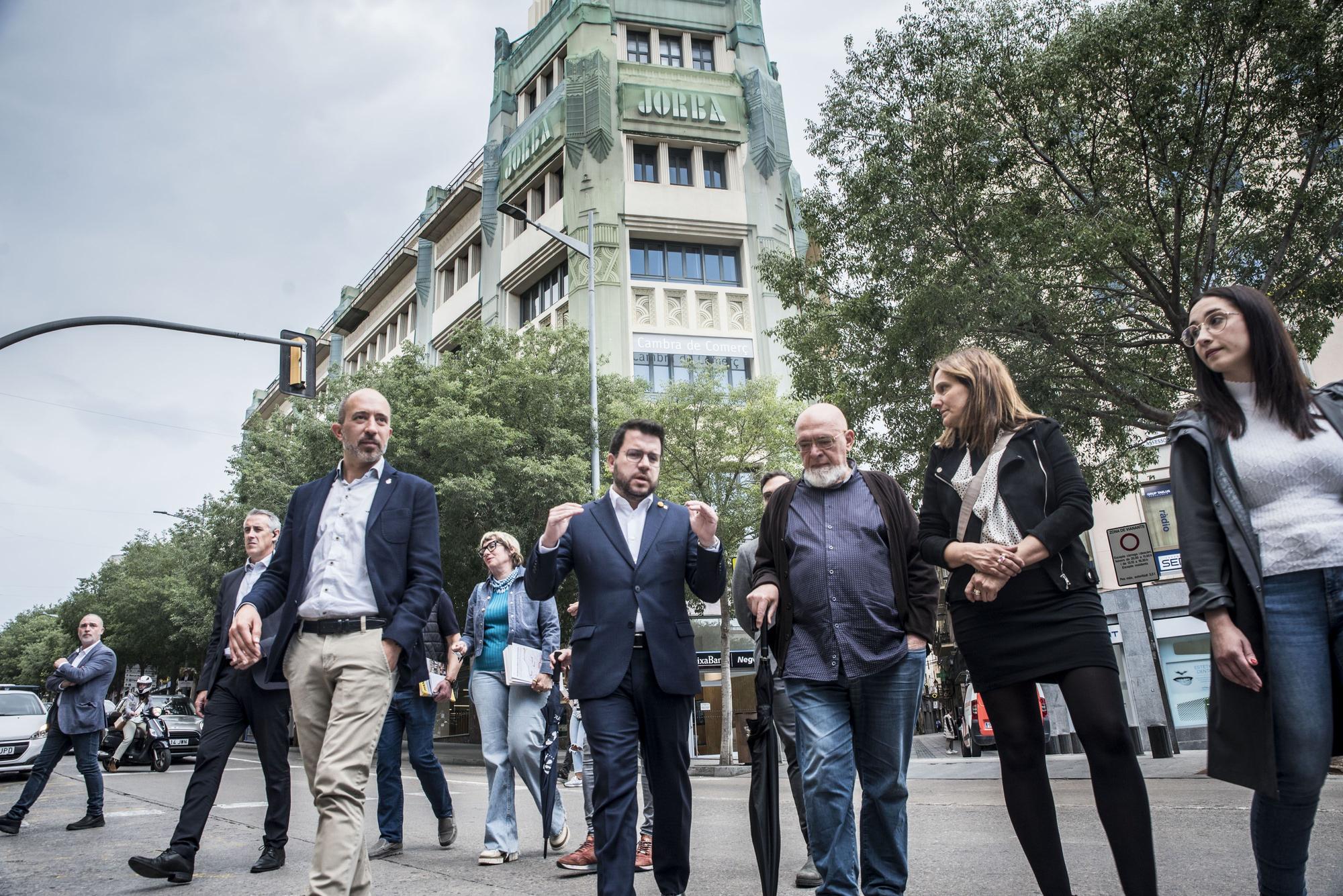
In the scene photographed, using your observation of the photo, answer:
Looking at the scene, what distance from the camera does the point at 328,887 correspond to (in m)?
3.34

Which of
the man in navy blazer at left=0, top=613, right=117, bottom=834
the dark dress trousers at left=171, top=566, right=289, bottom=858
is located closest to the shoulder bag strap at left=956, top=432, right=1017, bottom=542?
the dark dress trousers at left=171, top=566, right=289, bottom=858

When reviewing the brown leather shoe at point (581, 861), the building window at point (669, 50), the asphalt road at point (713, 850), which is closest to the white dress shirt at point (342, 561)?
the asphalt road at point (713, 850)

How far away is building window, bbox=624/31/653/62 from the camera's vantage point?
40.2 m

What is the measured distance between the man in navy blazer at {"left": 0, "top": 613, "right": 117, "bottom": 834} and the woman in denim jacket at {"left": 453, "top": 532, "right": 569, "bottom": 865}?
3.66 m

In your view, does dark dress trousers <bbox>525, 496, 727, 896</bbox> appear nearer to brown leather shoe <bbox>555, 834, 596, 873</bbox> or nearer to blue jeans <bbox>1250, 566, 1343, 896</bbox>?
brown leather shoe <bbox>555, 834, 596, 873</bbox>

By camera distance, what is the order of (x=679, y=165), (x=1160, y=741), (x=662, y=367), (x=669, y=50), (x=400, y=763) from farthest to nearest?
(x=669, y=50) → (x=679, y=165) → (x=662, y=367) → (x=1160, y=741) → (x=400, y=763)

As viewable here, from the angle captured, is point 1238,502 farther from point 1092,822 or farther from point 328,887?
point 1092,822

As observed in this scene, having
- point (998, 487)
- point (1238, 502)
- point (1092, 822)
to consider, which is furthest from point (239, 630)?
point (1092, 822)

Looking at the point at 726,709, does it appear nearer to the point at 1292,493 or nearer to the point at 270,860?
the point at 270,860

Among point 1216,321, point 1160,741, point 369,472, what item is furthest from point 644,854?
point 1160,741

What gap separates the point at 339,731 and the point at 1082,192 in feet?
39.4

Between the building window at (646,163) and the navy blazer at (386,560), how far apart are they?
116 feet

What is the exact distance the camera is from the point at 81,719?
830cm

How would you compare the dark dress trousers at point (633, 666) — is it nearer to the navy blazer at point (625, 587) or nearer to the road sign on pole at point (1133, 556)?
the navy blazer at point (625, 587)
